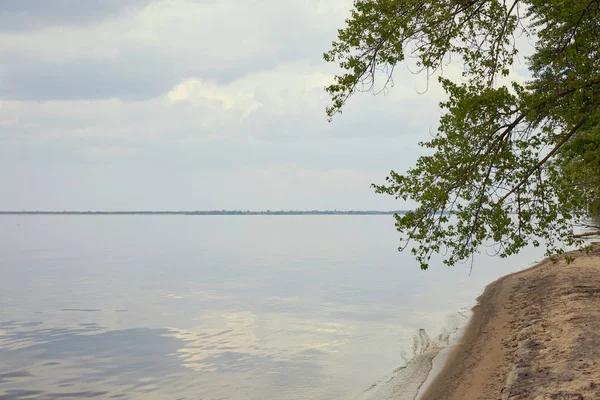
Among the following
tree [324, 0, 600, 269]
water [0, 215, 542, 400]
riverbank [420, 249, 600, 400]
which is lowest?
water [0, 215, 542, 400]

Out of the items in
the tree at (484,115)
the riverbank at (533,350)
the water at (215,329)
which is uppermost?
→ the tree at (484,115)

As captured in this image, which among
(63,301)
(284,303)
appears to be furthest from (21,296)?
(284,303)

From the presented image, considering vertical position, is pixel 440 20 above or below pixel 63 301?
above

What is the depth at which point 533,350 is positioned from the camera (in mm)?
13516

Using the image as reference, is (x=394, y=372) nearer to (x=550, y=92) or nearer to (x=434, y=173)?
(x=434, y=173)

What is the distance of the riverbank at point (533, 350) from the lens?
35.0ft

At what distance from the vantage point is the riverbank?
10672 millimetres

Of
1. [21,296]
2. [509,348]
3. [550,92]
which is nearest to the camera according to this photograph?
[550,92]

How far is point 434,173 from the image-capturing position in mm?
12484

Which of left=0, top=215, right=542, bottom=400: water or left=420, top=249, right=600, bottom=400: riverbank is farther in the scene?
left=0, top=215, right=542, bottom=400: water

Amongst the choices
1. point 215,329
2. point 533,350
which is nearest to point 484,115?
point 533,350

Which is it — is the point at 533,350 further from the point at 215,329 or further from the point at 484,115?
the point at 215,329

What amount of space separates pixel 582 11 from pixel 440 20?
308 centimetres

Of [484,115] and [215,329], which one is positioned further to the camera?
[215,329]
